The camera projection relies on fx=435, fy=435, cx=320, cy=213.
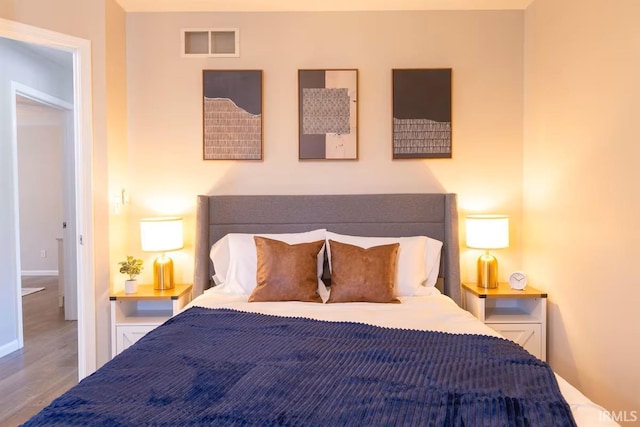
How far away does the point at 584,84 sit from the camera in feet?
8.24

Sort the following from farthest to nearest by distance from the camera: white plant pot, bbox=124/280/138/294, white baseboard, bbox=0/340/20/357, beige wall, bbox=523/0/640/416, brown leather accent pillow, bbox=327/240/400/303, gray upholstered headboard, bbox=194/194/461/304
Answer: white baseboard, bbox=0/340/20/357 < gray upholstered headboard, bbox=194/194/461/304 < white plant pot, bbox=124/280/138/294 < brown leather accent pillow, bbox=327/240/400/303 < beige wall, bbox=523/0/640/416

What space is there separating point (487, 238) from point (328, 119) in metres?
1.41

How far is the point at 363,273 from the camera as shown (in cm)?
267

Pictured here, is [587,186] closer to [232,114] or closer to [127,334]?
[232,114]

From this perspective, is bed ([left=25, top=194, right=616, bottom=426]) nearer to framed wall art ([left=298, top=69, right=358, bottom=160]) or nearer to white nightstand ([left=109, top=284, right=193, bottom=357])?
white nightstand ([left=109, top=284, right=193, bottom=357])

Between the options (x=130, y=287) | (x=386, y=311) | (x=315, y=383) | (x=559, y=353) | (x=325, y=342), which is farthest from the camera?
(x=130, y=287)

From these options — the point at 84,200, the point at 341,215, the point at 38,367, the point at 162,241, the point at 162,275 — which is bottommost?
the point at 38,367

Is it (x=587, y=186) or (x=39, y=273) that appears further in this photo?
(x=39, y=273)

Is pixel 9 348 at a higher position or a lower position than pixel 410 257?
lower

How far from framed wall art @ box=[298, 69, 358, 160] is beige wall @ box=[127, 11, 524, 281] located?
0.06m

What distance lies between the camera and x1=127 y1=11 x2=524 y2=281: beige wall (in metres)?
3.22

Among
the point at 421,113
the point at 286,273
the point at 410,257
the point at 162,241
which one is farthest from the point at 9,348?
the point at 421,113

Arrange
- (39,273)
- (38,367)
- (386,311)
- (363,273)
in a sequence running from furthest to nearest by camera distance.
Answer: (39,273) → (38,367) → (363,273) → (386,311)

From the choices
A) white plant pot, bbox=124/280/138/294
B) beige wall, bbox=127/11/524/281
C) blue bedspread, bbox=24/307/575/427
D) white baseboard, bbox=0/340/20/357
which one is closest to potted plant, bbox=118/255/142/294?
white plant pot, bbox=124/280/138/294
